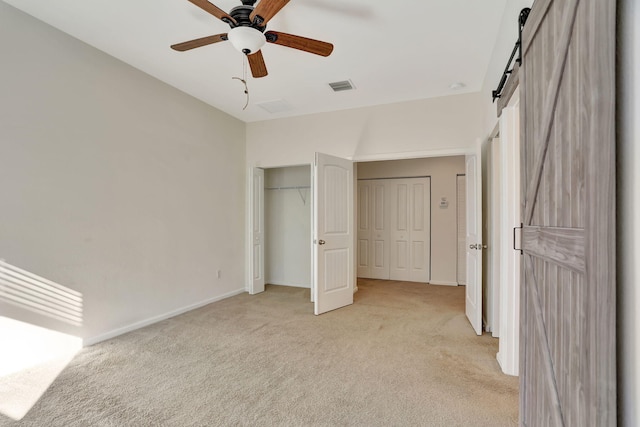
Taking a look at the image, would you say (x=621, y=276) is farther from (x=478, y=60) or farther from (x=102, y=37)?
(x=102, y=37)

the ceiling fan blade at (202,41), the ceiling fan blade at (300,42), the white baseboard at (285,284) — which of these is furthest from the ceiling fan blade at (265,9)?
the white baseboard at (285,284)

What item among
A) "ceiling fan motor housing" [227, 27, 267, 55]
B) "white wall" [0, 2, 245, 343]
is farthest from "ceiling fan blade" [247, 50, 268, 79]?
"white wall" [0, 2, 245, 343]

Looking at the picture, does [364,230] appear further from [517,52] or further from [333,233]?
[517,52]

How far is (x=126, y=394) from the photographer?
2184 mm

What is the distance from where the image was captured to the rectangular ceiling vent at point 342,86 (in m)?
3.79

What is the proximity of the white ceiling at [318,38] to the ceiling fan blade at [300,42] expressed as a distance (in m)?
0.35

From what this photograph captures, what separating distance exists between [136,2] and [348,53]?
182 cm

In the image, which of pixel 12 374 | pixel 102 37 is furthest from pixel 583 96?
pixel 12 374

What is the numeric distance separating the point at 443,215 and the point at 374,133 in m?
2.38

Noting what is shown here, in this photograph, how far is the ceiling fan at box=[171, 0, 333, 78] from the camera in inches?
77.5

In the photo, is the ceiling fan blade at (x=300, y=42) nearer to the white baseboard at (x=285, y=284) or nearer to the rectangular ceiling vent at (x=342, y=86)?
the rectangular ceiling vent at (x=342, y=86)

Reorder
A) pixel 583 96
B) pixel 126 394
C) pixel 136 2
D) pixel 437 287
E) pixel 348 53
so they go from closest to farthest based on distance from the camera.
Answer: pixel 583 96 < pixel 126 394 < pixel 136 2 < pixel 348 53 < pixel 437 287

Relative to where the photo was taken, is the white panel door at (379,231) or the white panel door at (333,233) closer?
the white panel door at (333,233)

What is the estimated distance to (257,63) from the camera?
2607 mm
